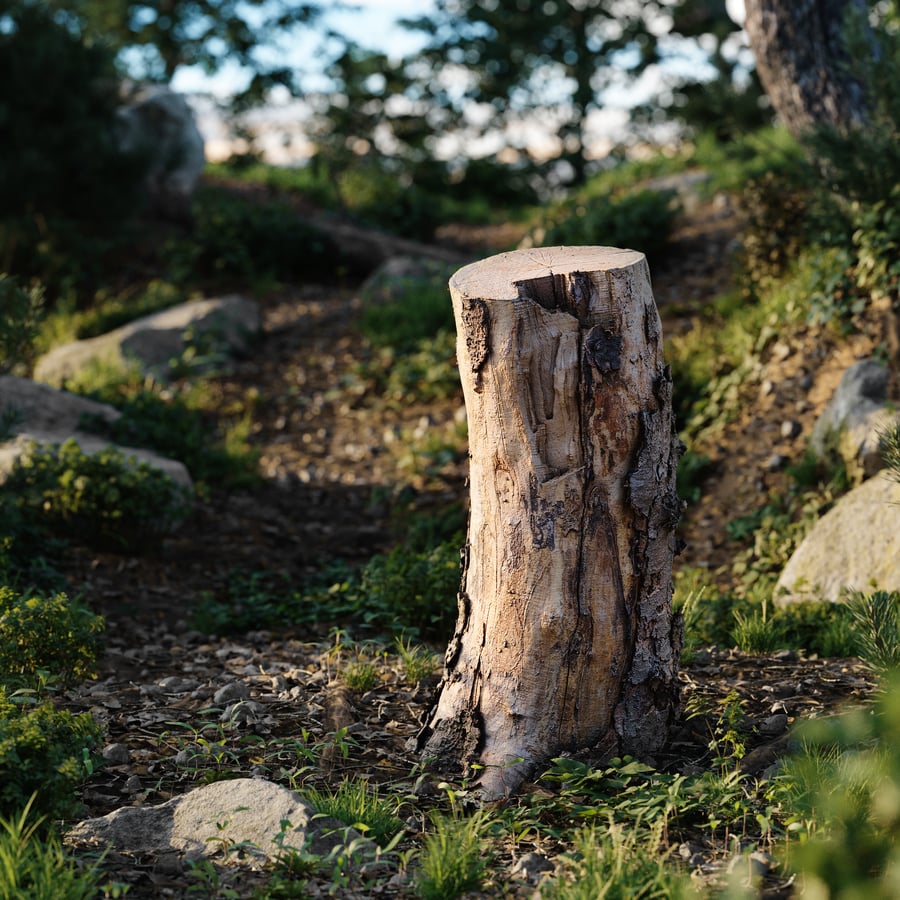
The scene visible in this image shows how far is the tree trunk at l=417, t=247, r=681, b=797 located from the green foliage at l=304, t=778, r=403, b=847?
41 cm

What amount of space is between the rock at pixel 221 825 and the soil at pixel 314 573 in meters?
0.09

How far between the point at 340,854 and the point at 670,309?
6.59m

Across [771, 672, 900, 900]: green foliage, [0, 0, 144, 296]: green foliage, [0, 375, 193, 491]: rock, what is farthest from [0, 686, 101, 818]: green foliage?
[0, 0, 144, 296]: green foliage

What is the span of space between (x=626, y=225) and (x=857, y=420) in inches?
167

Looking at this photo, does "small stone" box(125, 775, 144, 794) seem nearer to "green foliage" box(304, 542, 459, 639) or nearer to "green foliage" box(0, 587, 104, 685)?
"green foliage" box(0, 587, 104, 685)

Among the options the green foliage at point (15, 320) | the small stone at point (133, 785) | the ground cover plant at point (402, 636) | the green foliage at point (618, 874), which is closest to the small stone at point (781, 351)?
the ground cover plant at point (402, 636)

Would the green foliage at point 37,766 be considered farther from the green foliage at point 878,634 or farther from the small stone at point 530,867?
the green foliage at point 878,634

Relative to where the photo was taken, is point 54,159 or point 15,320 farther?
point 54,159

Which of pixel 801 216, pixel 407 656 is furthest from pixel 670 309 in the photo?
pixel 407 656

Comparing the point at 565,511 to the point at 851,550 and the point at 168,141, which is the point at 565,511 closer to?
the point at 851,550

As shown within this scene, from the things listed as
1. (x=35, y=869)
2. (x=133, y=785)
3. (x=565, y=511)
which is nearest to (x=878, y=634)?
(x=565, y=511)

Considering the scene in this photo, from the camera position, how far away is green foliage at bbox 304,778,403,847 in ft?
9.97

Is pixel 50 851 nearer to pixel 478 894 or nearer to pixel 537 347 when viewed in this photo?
pixel 478 894

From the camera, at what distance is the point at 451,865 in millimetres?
2752
